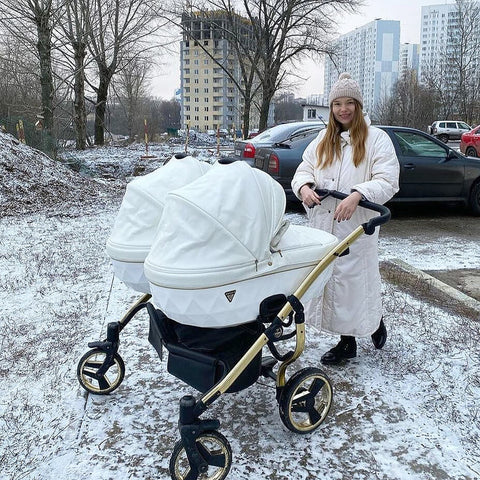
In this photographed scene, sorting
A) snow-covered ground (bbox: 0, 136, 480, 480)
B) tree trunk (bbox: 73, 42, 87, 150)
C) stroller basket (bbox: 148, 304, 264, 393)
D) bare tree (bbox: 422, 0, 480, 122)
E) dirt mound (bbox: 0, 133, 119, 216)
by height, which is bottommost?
snow-covered ground (bbox: 0, 136, 480, 480)

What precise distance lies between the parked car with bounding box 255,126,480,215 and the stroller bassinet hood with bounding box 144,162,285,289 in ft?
18.9

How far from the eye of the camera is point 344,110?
9.41 ft

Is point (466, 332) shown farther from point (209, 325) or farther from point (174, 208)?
point (174, 208)

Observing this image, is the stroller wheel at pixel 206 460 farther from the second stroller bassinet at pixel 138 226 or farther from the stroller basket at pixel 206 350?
the second stroller bassinet at pixel 138 226

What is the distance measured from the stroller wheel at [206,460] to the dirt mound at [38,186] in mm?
7368

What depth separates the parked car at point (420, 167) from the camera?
7.76m

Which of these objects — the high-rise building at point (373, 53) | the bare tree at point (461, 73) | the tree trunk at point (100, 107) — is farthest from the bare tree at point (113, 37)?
the high-rise building at point (373, 53)

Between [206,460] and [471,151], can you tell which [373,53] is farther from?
[206,460]

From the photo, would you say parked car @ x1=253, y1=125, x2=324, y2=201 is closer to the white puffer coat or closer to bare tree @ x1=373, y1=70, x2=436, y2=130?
the white puffer coat

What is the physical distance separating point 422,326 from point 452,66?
52.7m

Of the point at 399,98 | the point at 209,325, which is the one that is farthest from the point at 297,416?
the point at 399,98

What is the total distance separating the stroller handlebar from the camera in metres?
2.44

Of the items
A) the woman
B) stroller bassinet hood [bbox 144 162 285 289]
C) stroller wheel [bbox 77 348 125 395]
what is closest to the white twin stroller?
stroller bassinet hood [bbox 144 162 285 289]

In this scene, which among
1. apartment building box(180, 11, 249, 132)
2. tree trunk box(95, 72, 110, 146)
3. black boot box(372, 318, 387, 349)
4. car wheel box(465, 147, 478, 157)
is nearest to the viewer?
black boot box(372, 318, 387, 349)
